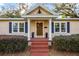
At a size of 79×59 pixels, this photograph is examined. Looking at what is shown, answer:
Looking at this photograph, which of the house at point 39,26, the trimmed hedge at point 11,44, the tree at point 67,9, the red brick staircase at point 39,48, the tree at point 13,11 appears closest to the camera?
the trimmed hedge at point 11,44

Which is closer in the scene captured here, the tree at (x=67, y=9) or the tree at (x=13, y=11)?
the tree at (x=13, y=11)

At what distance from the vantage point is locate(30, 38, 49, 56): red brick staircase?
14422mm

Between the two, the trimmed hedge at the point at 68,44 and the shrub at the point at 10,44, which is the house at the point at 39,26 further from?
the shrub at the point at 10,44

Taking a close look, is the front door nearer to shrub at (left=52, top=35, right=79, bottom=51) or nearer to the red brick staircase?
the red brick staircase

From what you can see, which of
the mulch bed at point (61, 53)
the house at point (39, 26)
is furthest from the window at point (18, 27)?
the mulch bed at point (61, 53)

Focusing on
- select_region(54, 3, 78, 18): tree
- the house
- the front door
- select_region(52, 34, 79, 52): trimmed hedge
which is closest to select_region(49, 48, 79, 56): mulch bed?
select_region(52, 34, 79, 52): trimmed hedge

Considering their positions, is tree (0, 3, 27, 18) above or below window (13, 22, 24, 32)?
above

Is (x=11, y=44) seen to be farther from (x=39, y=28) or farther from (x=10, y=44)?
(x=39, y=28)

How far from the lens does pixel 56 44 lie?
1473cm

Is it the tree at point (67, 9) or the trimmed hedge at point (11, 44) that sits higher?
the tree at point (67, 9)

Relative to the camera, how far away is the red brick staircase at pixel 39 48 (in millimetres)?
14422

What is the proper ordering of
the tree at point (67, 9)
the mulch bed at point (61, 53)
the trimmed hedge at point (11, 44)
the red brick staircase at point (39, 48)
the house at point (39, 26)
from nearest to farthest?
the trimmed hedge at point (11, 44)
the mulch bed at point (61, 53)
the red brick staircase at point (39, 48)
the house at point (39, 26)
the tree at point (67, 9)

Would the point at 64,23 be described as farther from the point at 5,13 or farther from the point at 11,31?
the point at 5,13

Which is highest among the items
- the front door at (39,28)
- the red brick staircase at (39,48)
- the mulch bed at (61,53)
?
the front door at (39,28)
